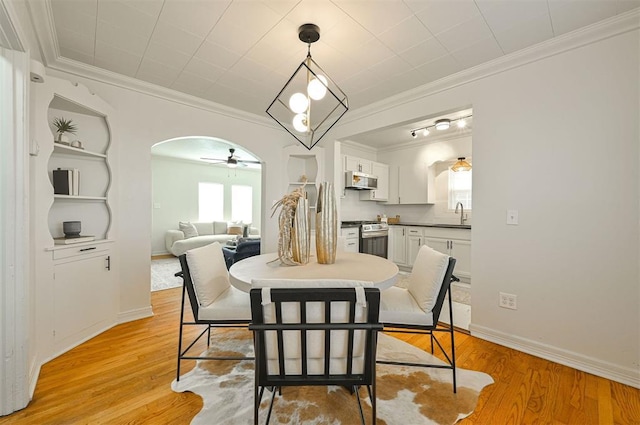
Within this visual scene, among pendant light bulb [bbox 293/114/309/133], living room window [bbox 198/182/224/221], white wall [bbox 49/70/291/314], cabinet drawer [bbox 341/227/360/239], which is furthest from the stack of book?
living room window [bbox 198/182/224/221]

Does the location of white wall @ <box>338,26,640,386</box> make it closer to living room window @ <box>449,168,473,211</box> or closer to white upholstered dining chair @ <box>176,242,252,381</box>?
white upholstered dining chair @ <box>176,242,252,381</box>

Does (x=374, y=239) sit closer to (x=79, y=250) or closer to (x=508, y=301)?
(x=508, y=301)

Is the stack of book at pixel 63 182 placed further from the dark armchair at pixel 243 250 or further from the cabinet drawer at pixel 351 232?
the cabinet drawer at pixel 351 232

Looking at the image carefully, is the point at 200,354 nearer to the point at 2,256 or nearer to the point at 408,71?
the point at 2,256

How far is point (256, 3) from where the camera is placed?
1.69m

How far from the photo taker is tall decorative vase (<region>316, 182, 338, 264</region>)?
179 cm

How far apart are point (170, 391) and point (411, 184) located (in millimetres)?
4823

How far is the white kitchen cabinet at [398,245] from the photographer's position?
5.01m

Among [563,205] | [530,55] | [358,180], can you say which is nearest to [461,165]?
[358,180]

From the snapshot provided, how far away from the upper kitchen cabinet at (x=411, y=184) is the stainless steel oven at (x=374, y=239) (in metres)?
0.74

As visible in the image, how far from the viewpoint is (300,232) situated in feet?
5.92

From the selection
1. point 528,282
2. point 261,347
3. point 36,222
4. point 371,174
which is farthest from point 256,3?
point 371,174

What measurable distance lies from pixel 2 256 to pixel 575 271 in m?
3.68

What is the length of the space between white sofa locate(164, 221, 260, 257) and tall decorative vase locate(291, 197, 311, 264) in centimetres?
463
